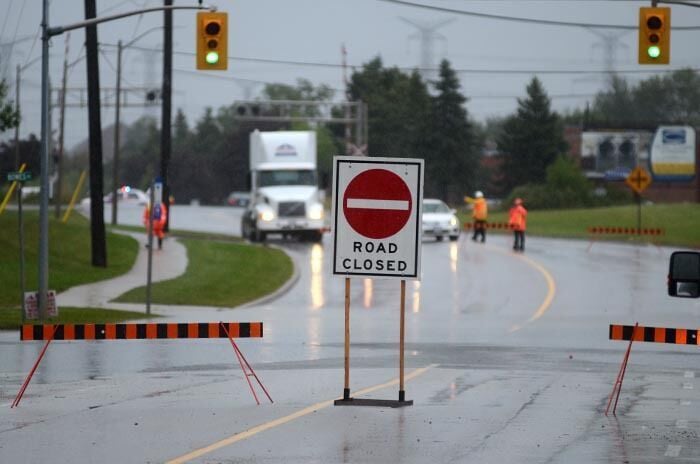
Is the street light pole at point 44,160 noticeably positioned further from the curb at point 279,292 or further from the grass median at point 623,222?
the grass median at point 623,222

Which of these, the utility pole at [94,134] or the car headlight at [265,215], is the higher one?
the utility pole at [94,134]

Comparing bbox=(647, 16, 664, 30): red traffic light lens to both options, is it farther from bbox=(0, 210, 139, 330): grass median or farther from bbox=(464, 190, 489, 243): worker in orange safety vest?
bbox=(464, 190, 489, 243): worker in orange safety vest

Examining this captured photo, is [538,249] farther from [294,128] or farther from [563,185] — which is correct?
[294,128]

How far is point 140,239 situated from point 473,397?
1565 inches

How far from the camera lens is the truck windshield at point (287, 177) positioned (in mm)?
56469

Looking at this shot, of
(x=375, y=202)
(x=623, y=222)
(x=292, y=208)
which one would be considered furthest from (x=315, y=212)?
(x=375, y=202)

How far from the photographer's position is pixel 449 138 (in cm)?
11631

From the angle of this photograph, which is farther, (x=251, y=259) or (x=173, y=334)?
(x=251, y=259)

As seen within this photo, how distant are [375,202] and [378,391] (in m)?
2.91

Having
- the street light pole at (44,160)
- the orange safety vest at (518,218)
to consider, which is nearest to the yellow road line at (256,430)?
the street light pole at (44,160)

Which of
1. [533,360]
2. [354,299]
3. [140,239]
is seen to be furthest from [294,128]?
[533,360]

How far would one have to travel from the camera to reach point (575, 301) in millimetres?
35156

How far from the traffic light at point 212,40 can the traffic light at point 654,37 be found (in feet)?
24.5

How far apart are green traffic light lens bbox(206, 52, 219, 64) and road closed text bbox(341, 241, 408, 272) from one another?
1233cm
